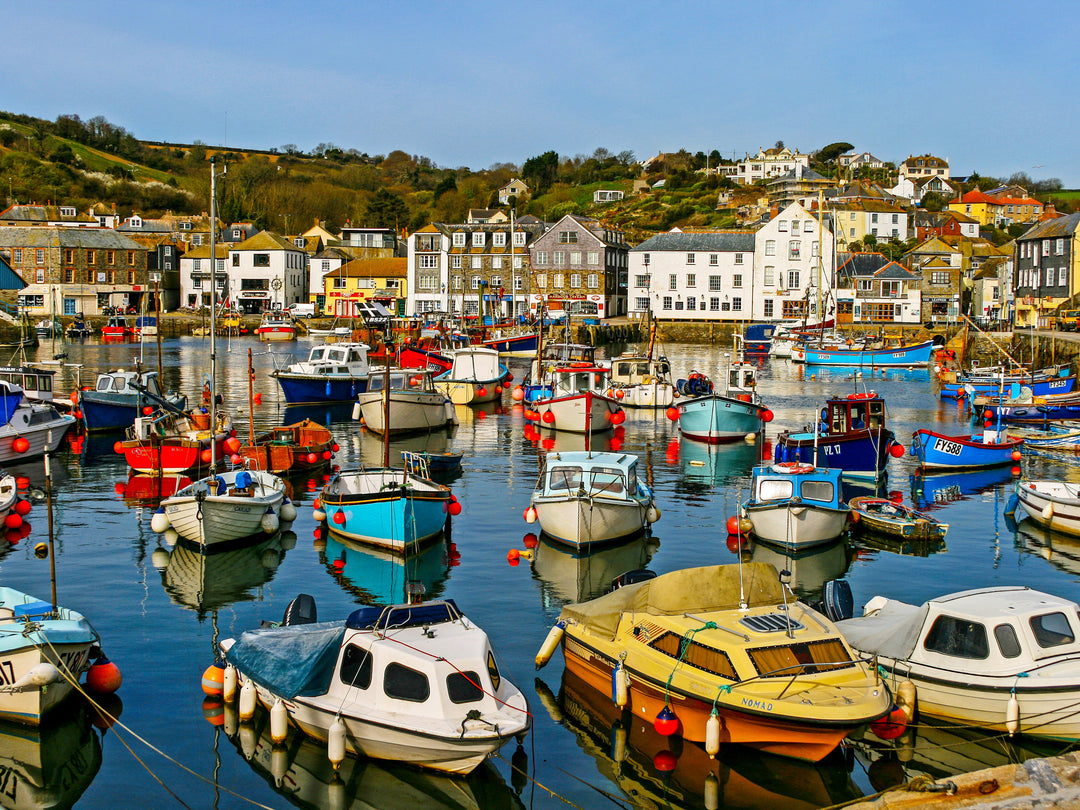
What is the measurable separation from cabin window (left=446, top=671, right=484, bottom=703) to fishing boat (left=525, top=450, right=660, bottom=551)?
37.4ft

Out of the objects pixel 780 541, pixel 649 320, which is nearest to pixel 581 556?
pixel 780 541

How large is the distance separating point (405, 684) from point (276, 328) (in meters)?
94.7

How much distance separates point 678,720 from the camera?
49.7 feet

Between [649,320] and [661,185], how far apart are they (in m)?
65.6

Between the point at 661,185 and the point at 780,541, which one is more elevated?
the point at 661,185

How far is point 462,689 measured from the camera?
46.1 feet

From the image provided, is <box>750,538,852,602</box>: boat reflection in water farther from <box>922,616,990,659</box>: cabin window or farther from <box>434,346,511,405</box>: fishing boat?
<box>434,346,511,405</box>: fishing boat

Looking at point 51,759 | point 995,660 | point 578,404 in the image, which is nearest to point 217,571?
point 51,759

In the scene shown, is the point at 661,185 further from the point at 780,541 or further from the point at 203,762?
the point at 203,762

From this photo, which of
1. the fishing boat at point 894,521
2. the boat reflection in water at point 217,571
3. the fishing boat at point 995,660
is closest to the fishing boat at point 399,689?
the fishing boat at point 995,660

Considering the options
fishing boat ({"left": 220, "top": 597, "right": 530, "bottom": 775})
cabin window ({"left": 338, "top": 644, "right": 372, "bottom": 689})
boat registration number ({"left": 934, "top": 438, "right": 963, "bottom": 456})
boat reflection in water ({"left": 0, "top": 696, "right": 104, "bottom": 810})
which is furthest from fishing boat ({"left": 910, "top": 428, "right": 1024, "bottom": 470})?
boat reflection in water ({"left": 0, "top": 696, "right": 104, "bottom": 810})

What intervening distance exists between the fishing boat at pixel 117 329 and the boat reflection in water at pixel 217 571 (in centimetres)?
8112

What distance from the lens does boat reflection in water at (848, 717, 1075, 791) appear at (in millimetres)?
14805

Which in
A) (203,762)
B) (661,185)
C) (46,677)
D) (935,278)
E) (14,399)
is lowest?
(203,762)
